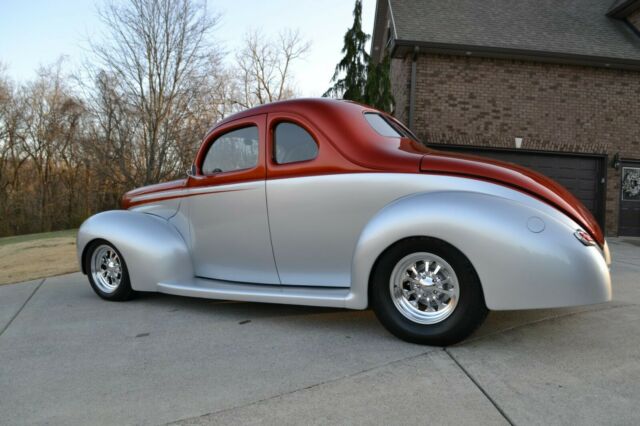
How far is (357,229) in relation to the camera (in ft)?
10.9

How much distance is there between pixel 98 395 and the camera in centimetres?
248

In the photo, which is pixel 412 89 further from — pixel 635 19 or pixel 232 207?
pixel 232 207

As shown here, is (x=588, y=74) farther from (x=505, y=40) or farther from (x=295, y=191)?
(x=295, y=191)

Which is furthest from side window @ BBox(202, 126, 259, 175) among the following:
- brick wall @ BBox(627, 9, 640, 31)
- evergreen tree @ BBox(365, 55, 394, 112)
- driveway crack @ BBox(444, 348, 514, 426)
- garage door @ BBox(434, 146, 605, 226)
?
brick wall @ BBox(627, 9, 640, 31)

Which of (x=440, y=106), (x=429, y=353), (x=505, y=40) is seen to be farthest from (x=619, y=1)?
(x=429, y=353)

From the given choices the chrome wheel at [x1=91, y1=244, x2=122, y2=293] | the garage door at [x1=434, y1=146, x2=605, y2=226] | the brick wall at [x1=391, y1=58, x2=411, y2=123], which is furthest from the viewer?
the garage door at [x1=434, y1=146, x2=605, y2=226]

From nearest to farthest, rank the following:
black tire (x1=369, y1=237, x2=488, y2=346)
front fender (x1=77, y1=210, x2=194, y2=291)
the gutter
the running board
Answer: black tire (x1=369, y1=237, x2=488, y2=346) → the running board → front fender (x1=77, y1=210, x2=194, y2=291) → the gutter

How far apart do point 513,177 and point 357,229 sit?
Result: 111 centimetres

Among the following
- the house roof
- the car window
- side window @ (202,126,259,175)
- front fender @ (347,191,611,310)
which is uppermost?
the house roof

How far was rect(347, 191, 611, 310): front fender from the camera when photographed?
2.72 metres

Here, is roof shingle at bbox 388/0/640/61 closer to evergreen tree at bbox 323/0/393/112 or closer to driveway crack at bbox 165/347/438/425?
evergreen tree at bbox 323/0/393/112

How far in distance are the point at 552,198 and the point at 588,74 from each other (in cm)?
1107

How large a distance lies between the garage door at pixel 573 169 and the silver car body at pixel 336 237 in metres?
8.88

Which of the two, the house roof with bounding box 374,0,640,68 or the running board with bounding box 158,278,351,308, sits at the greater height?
the house roof with bounding box 374,0,640,68
